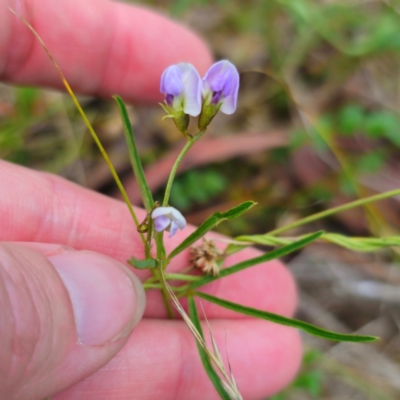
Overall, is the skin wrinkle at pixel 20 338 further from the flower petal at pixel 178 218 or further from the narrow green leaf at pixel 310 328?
the narrow green leaf at pixel 310 328

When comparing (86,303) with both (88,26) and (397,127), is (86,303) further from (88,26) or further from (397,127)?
(397,127)

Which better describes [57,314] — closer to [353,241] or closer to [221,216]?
[221,216]

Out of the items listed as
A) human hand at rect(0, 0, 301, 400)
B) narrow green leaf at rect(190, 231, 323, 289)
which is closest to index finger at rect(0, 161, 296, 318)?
human hand at rect(0, 0, 301, 400)

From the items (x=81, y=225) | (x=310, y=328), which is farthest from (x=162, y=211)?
(x=81, y=225)

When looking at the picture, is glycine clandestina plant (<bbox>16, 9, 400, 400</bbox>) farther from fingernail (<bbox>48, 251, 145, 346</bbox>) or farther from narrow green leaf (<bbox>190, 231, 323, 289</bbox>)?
fingernail (<bbox>48, 251, 145, 346</bbox>)

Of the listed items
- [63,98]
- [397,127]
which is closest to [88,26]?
[63,98]
